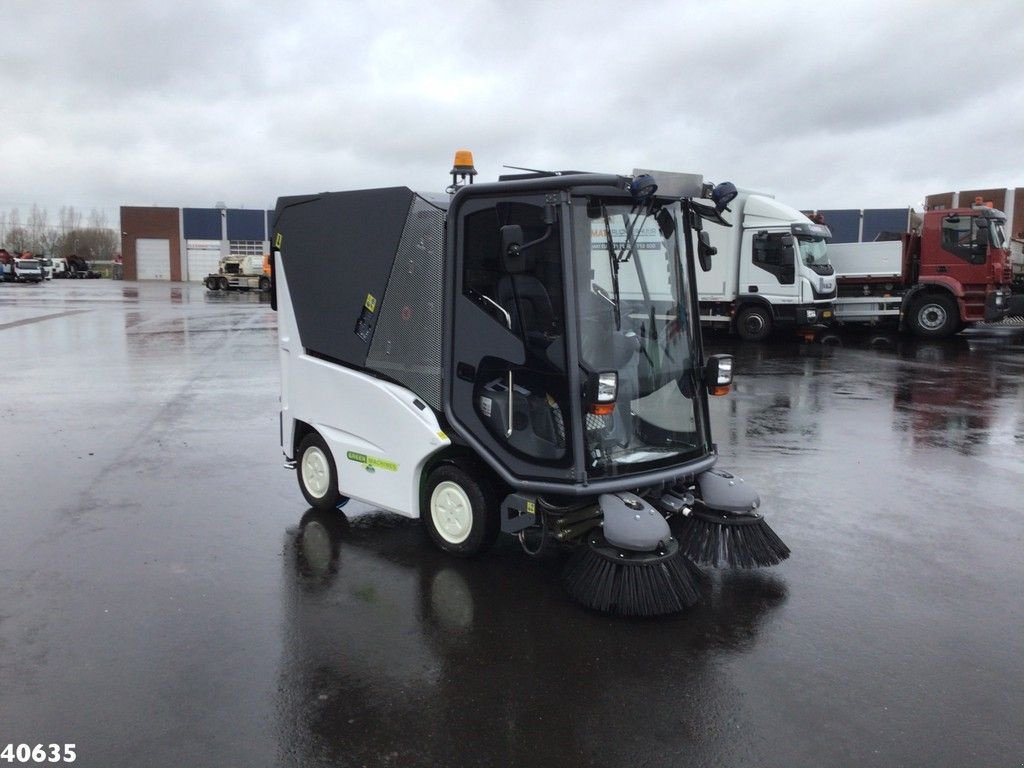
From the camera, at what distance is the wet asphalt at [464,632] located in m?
3.40

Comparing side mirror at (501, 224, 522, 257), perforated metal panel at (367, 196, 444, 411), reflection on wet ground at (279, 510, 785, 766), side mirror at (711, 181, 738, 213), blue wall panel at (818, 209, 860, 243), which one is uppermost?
blue wall panel at (818, 209, 860, 243)

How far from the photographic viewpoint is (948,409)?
11.3 metres

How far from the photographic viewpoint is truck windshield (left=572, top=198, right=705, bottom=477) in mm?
4633

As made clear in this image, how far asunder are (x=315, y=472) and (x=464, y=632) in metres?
2.42

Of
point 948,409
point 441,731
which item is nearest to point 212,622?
point 441,731

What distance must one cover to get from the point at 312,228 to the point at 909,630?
463cm

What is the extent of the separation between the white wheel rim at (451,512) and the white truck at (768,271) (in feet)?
50.6

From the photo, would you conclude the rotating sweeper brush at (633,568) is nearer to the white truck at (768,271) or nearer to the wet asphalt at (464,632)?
the wet asphalt at (464,632)

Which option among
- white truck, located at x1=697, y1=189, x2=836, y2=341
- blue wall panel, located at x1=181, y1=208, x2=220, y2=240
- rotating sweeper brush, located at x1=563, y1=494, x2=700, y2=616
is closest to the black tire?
rotating sweeper brush, located at x1=563, y1=494, x2=700, y2=616

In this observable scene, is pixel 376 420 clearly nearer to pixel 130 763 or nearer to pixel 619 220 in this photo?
pixel 619 220

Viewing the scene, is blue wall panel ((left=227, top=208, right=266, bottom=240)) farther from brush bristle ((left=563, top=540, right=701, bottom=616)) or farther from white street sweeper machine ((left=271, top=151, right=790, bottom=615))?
brush bristle ((left=563, top=540, right=701, bottom=616))

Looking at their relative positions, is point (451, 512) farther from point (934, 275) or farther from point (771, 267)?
point (934, 275)

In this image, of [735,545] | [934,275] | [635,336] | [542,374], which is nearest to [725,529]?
[735,545]

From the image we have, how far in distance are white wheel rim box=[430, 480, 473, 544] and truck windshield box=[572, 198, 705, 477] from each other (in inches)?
37.2
